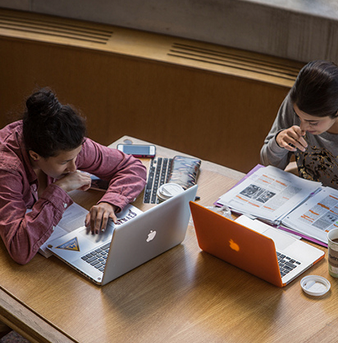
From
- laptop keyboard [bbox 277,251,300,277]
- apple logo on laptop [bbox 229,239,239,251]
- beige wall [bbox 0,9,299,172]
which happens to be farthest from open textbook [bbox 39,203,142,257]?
beige wall [bbox 0,9,299,172]

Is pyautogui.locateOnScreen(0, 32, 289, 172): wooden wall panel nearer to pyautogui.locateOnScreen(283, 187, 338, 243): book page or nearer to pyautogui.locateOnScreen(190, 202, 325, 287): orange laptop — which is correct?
pyautogui.locateOnScreen(283, 187, 338, 243): book page

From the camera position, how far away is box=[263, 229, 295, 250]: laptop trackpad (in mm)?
1659

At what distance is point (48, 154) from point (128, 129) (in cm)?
162

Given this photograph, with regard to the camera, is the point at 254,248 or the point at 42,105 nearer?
the point at 254,248

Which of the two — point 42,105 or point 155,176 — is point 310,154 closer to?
point 155,176

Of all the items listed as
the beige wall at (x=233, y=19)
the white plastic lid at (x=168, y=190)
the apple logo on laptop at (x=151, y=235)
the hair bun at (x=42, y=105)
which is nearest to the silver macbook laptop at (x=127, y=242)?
the apple logo on laptop at (x=151, y=235)

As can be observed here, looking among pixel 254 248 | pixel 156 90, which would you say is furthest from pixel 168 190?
pixel 156 90

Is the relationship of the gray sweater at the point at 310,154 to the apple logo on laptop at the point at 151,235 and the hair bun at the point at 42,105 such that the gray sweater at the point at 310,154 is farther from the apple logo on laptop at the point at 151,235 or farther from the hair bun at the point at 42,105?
the hair bun at the point at 42,105

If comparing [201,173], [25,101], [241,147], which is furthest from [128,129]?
[25,101]

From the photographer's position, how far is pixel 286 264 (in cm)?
159

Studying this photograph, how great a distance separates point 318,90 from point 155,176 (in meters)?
0.66

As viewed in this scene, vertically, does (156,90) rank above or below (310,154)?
below

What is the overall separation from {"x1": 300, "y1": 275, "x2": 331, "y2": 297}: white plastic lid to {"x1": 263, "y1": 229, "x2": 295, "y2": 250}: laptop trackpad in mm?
146

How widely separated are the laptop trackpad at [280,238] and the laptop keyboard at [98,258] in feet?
1.68
